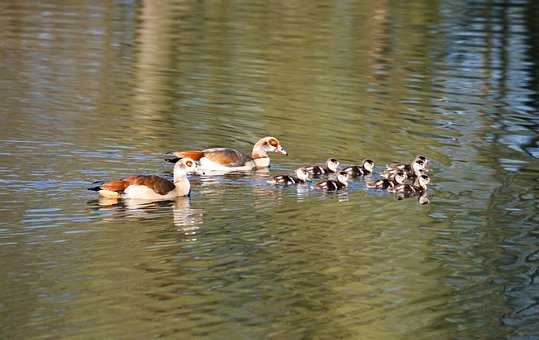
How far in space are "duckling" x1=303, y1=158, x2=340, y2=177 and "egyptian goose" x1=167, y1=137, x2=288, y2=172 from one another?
0.96m

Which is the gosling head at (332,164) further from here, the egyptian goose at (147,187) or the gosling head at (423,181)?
the egyptian goose at (147,187)

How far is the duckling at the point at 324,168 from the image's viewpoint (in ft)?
52.7

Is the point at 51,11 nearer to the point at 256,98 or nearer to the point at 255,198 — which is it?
the point at 256,98

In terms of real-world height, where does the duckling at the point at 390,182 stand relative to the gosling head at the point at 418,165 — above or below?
below

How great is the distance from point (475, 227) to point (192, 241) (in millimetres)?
3096

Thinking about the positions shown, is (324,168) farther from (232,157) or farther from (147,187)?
(147,187)

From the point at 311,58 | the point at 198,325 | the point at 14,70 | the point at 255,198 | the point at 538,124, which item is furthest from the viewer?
the point at 311,58

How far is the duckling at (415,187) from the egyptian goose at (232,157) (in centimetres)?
221

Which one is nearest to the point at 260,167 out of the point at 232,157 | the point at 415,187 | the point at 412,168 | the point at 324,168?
the point at 232,157

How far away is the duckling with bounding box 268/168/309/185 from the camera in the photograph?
52.1 ft

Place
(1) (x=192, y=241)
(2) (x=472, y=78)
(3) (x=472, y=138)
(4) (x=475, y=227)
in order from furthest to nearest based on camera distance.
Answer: (2) (x=472, y=78)
(3) (x=472, y=138)
(4) (x=475, y=227)
(1) (x=192, y=241)

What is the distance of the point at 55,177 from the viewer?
15383 mm

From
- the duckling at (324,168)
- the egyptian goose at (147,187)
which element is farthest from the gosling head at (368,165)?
the egyptian goose at (147,187)

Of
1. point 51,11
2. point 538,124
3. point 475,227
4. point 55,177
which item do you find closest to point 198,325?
point 475,227
